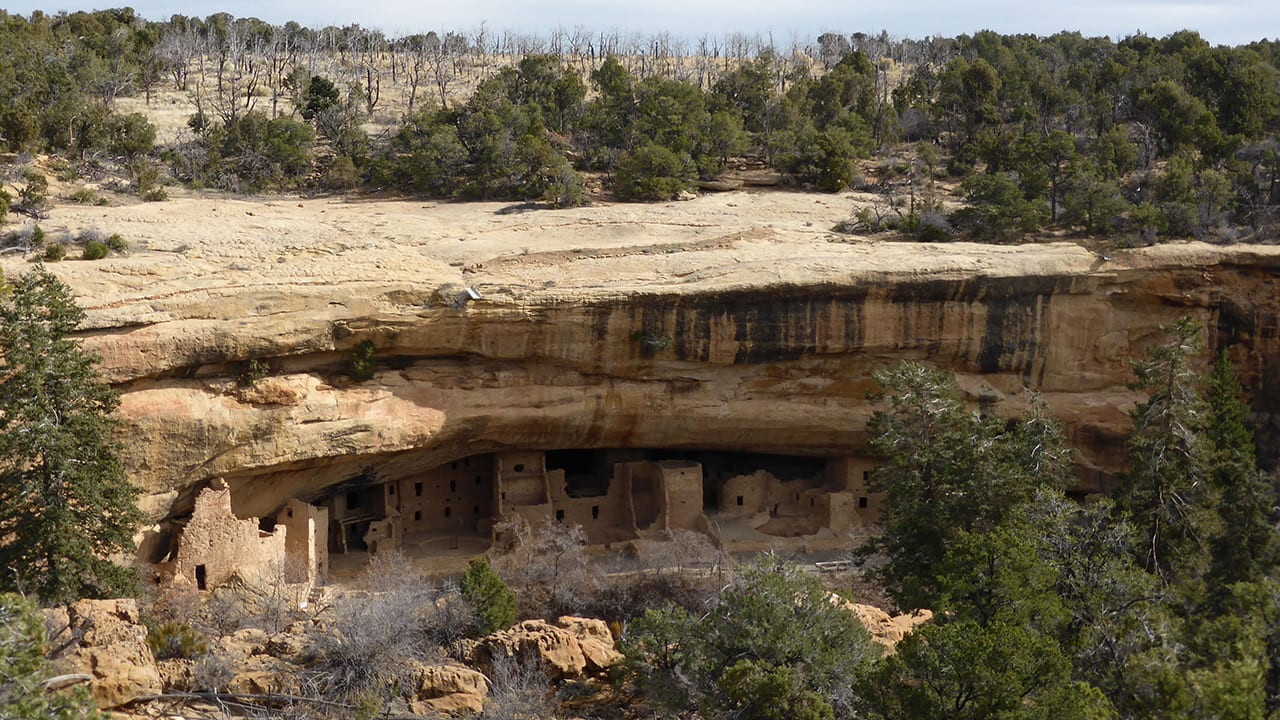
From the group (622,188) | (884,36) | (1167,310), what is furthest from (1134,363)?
(884,36)

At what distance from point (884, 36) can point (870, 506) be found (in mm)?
46473

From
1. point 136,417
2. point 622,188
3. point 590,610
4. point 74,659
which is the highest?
point 622,188

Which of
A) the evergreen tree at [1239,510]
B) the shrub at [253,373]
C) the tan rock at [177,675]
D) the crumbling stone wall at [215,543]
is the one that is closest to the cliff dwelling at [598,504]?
the crumbling stone wall at [215,543]

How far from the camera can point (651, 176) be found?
31.2 meters

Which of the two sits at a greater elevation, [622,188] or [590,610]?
[622,188]

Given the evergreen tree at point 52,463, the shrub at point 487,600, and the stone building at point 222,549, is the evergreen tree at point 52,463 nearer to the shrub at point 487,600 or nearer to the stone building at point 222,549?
the stone building at point 222,549

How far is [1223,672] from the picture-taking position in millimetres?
14477

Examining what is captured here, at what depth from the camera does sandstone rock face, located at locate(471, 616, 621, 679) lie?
1886 centimetres

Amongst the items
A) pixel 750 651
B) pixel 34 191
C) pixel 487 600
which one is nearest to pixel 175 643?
pixel 487 600

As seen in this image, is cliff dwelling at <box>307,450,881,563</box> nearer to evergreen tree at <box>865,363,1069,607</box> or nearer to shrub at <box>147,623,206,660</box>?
evergreen tree at <box>865,363,1069,607</box>

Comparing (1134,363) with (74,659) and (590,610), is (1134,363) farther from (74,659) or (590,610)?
(74,659)

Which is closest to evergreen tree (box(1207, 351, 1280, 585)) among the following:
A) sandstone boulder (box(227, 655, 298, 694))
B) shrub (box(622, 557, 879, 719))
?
shrub (box(622, 557, 879, 719))

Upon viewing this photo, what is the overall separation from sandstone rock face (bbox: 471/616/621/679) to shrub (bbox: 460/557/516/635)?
0.25 metres

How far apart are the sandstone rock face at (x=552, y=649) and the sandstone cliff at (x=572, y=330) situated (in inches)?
197
